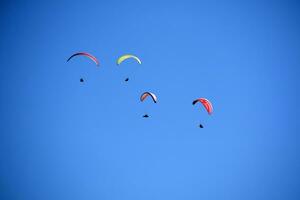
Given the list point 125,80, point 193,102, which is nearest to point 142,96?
point 125,80

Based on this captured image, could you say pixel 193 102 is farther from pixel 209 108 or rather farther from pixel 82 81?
pixel 82 81

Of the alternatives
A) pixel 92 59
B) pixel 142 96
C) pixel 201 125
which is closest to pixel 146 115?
pixel 142 96

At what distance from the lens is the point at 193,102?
20578mm

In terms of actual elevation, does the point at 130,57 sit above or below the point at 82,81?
above

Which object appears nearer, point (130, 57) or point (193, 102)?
point (193, 102)

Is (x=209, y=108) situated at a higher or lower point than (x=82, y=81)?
lower

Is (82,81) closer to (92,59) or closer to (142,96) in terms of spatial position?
(92,59)

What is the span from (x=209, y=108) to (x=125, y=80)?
20.8 ft

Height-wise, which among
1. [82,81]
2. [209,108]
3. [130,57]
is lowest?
[209,108]

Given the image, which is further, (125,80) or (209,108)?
(125,80)

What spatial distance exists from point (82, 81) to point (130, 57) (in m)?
3.98

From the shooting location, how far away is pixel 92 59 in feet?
69.7

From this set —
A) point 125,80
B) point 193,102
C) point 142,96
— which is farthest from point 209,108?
point 125,80

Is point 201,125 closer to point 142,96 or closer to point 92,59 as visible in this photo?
point 142,96
